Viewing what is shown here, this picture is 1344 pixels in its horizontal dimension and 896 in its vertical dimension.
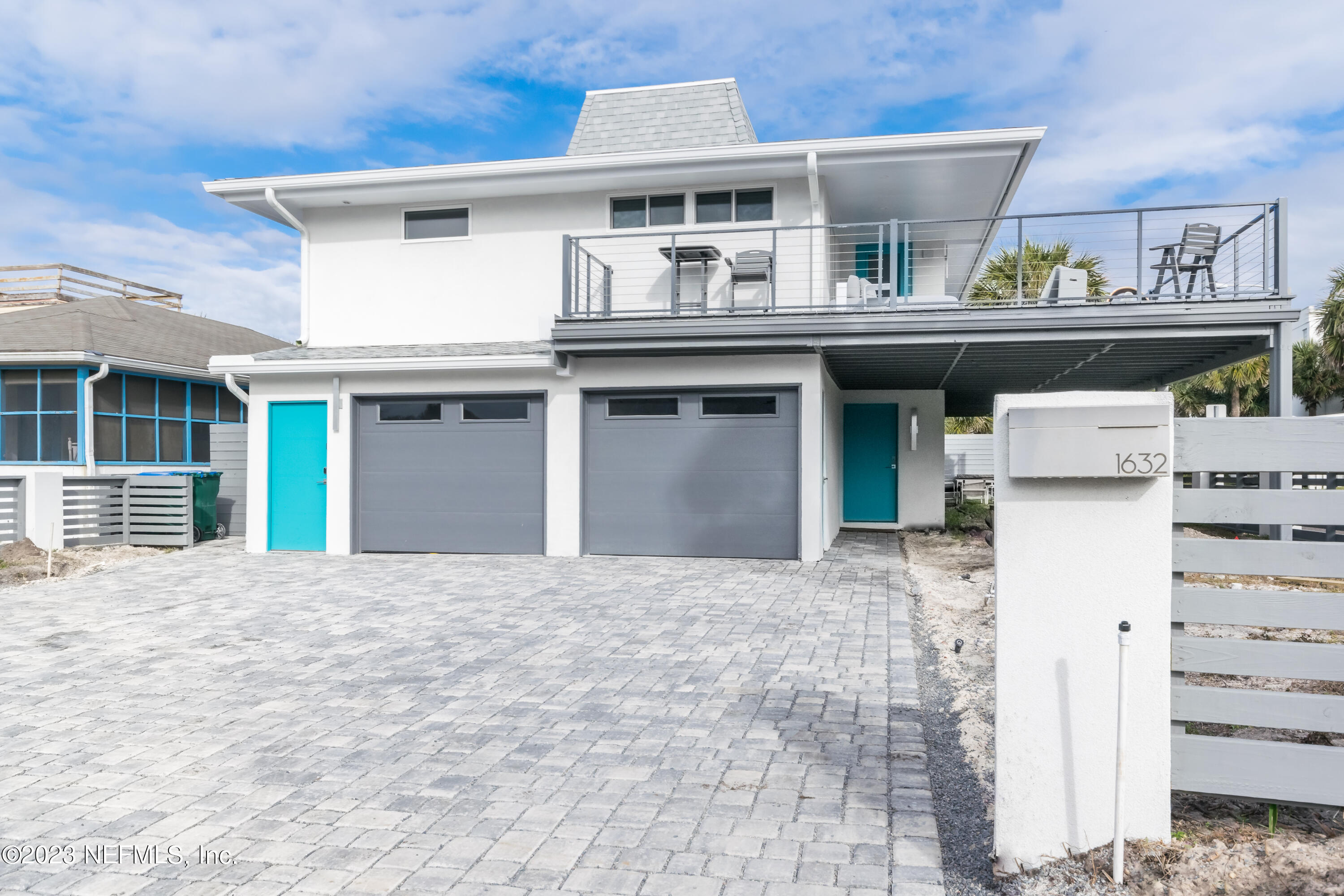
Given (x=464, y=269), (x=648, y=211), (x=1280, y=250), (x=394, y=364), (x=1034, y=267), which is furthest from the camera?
(x=1034, y=267)

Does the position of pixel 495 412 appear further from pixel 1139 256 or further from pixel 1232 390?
pixel 1232 390

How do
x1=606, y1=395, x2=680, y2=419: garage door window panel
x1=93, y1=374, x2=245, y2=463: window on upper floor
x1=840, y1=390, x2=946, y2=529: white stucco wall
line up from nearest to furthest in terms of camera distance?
x1=606, y1=395, x2=680, y2=419: garage door window panel → x1=93, y1=374, x2=245, y2=463: window on upper floor → x1=840, y1=390, x2=946, y2=529: white stucco wall

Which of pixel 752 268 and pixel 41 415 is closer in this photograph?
pixel 752 268

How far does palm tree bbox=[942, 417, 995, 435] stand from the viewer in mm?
30391

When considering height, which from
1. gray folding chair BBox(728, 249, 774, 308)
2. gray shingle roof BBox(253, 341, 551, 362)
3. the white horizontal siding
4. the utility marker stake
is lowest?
the utility marker stake

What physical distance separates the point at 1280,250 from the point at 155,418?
61.7 feet

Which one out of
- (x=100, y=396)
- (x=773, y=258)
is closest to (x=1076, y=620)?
(x=773, y=258)

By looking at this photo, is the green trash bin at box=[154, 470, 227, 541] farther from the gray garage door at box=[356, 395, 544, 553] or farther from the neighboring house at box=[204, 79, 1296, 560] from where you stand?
the gray garage door at box=[356, 395, 544, 553]

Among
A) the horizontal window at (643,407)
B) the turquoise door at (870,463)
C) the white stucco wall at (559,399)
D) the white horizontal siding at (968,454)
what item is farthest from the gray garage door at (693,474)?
the white horizontal siding at (968,454)

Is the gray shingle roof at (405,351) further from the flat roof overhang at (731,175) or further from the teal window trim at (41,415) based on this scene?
the teal window trim at (41,415)

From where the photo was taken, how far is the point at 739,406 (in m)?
11.5

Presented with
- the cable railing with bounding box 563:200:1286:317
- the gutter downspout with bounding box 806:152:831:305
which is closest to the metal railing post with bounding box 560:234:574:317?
the cable railing with bounding box 563:200:1286:317

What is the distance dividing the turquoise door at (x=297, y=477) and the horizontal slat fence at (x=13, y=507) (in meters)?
3.45

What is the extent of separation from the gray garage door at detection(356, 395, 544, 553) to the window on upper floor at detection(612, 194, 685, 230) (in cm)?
304
